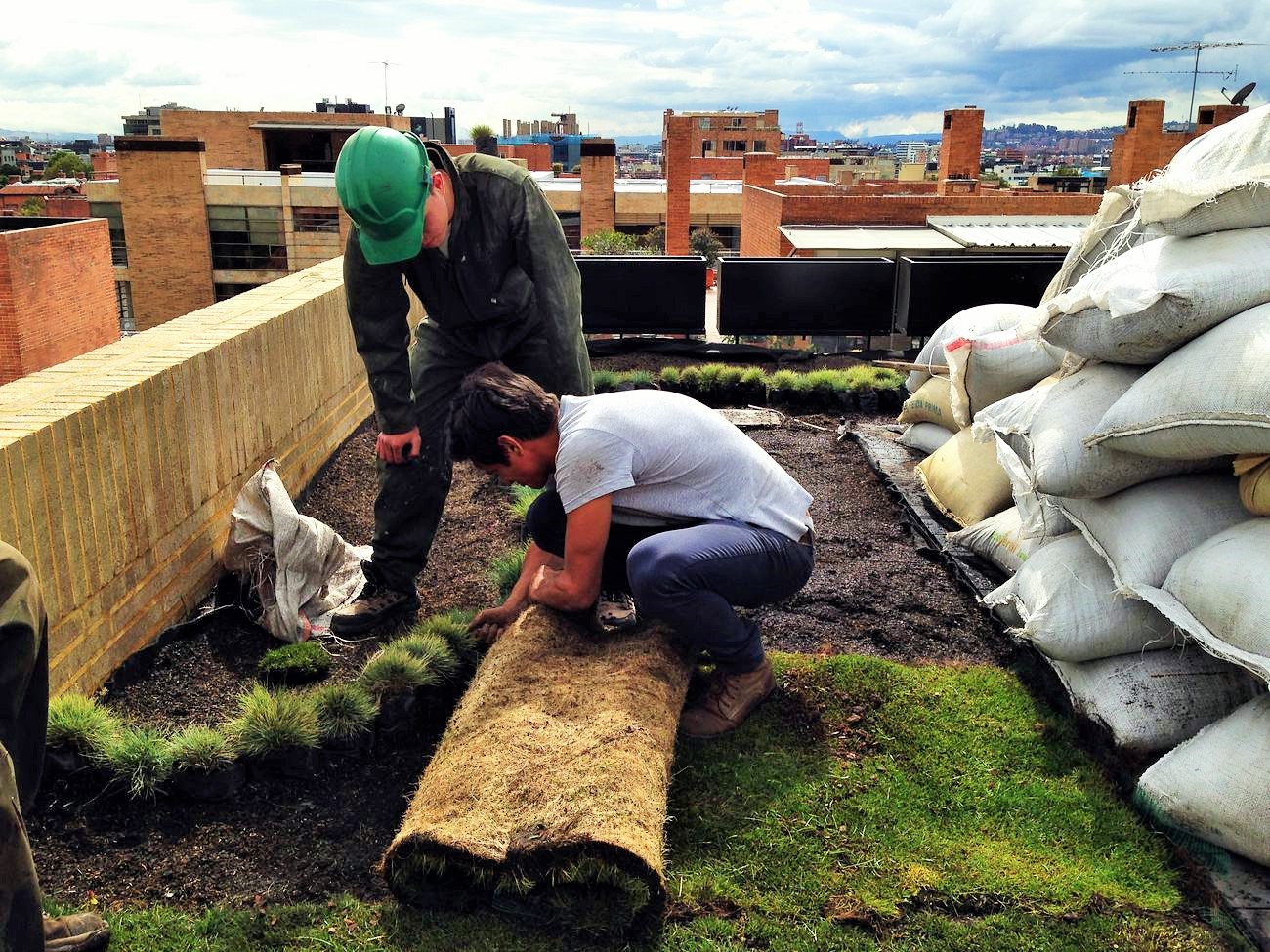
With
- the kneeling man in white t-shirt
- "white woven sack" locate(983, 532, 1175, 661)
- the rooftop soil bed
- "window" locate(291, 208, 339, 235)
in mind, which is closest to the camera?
the rooftop soil bed

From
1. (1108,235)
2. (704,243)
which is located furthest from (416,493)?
(704,243)

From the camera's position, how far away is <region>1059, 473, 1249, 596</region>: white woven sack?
3.04 meters

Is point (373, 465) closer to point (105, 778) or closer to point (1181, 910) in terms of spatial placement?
point (105, 778)

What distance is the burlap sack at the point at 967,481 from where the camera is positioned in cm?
471

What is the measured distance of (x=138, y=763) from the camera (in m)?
Result: 2.77

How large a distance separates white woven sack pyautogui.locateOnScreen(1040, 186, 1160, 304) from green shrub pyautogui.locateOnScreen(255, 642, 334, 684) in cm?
297

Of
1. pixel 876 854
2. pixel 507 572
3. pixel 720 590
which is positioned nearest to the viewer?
pixel 876 854

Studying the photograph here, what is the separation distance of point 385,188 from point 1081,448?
232 cm

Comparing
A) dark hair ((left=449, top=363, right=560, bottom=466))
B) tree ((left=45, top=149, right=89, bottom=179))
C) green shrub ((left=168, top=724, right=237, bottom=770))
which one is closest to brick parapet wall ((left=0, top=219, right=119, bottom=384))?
green shrub ((left=168, top=724, right=237, bottom=770))

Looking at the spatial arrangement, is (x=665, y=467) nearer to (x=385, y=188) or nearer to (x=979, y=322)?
(x=385, y=188)

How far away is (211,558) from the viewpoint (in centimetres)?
414

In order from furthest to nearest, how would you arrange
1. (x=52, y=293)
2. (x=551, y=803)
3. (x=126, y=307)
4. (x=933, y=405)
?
(x=126, y=307), (x=52, y=293), (x=933, y=405), (x=551, y=803)

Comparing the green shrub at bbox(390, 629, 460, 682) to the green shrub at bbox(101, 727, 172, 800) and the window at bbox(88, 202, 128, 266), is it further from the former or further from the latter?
the window at bbox(88, 202, 128, 266)

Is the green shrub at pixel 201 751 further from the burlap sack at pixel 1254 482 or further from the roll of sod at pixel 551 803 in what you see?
the burlap sack at pixel 1254 482
